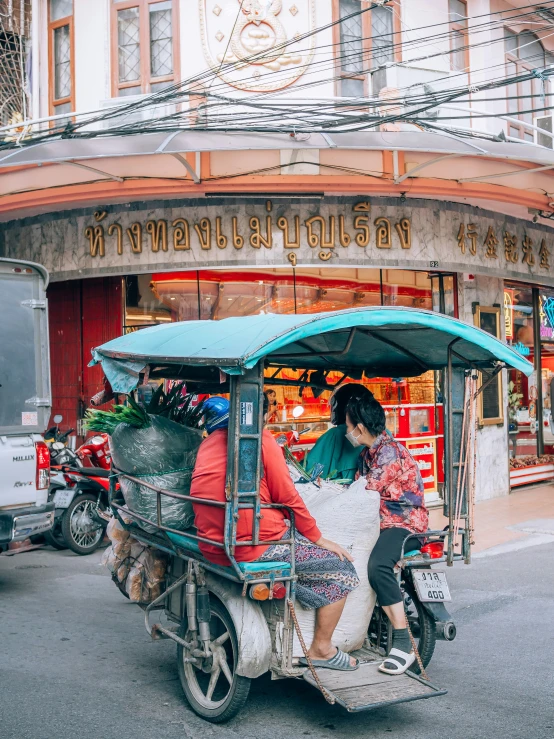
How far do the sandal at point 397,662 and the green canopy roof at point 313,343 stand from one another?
5.56 feet

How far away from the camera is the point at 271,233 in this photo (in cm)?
1110

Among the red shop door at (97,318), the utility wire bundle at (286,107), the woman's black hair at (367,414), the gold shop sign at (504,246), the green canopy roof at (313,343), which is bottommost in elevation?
the woman's black hair at (367,414)

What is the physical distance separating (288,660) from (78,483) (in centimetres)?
535

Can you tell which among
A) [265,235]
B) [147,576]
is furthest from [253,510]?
[265,235]

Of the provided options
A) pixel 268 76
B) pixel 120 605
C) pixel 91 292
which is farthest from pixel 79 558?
→ pixel 268 76

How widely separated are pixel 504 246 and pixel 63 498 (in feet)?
24.6

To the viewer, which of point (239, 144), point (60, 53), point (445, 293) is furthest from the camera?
point (445, 293)

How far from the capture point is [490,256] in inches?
488

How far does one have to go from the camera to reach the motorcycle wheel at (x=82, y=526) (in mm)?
9016

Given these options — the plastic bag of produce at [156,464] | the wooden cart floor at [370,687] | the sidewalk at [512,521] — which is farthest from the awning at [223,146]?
the wooden cart floor at [370,687]

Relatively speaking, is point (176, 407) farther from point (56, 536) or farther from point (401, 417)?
point (401, 417)

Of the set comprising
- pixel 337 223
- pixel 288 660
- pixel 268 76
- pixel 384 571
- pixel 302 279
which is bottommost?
pixel 288 660

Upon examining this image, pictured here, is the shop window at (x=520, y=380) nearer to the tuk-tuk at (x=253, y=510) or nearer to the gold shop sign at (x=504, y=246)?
the gold shop sign at (x=504, y=246)

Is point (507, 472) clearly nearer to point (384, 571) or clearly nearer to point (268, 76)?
point (268, 76)
